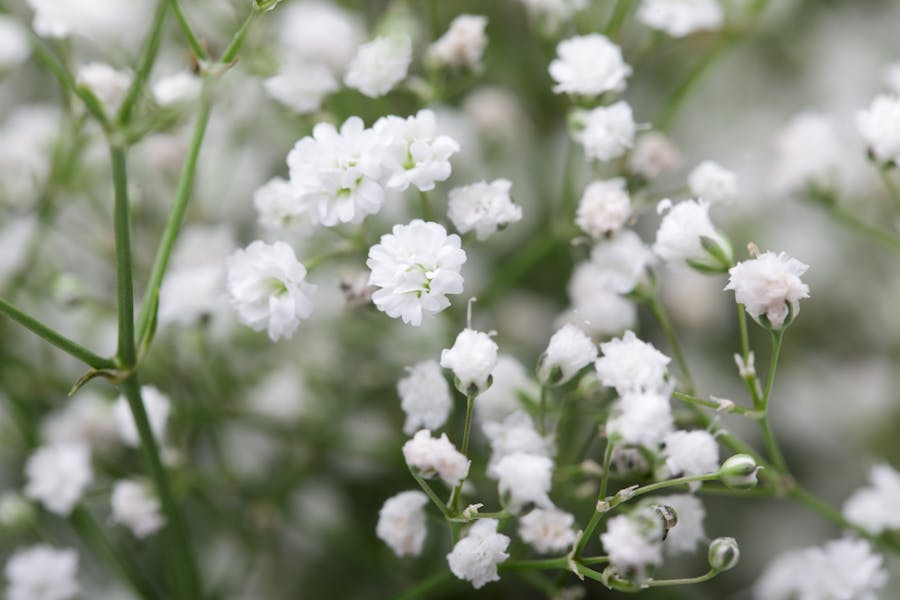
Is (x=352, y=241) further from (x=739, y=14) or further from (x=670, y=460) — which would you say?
(x=739, y=14)

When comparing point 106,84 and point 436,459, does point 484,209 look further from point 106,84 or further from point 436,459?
point 106,84

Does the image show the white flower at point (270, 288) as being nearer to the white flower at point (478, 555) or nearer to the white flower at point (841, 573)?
the white flower at point (478, 555)

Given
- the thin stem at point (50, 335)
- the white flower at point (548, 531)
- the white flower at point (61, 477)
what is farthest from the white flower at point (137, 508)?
the white flower at point (548, 531)

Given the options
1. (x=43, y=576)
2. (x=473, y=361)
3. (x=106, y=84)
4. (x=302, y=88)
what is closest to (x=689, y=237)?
(x=473, y=361)

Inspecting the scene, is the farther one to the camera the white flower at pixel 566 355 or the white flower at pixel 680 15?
the white flower at pixel 680 15

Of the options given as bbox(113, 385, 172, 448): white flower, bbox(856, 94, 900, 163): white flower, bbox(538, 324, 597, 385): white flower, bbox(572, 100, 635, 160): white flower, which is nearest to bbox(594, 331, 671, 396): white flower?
bbox(538, 324, 597, 385): white flower

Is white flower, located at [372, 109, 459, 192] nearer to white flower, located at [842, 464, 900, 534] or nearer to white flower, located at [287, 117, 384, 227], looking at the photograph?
white flower, located at [287, 117, 384, 227]
